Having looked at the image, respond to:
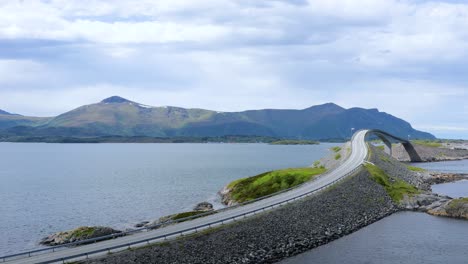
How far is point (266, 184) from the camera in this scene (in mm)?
101562

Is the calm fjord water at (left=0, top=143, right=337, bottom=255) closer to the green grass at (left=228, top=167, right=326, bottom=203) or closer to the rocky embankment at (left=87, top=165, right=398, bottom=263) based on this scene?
the green grass at (left=228, top=167, right=326, bottom=203)

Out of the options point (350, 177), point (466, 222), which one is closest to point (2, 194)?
point (350, 177)

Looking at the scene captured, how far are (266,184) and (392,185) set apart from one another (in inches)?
1122

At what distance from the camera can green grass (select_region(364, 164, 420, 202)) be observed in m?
A: 97.5

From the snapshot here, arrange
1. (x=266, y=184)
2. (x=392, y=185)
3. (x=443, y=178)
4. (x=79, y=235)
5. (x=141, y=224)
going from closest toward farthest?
(x=79, y=235) → (x=141, y=224) → (x=266, y=184) → (x=392, y=185) → (x=443, y=178)

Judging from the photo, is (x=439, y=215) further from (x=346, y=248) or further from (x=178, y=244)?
(x=178, y=244)

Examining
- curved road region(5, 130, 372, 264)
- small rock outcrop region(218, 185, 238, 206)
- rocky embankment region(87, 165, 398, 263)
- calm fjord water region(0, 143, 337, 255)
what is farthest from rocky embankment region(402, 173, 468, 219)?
calm fjord water region(0, 143, 337, 255)

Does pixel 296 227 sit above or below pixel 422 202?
below

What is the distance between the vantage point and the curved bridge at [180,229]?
4497 cm

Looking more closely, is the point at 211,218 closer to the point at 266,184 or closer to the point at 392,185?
the point at 266,184

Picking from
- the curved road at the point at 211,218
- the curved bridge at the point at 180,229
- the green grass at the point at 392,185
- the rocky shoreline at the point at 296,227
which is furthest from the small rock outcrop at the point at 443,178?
the rocky shoreline at the point at 296,227

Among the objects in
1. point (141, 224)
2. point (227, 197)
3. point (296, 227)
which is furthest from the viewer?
point (227, 197)

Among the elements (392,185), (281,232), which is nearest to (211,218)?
(281,232)

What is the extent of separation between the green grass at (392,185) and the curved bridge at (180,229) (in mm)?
4394
